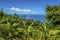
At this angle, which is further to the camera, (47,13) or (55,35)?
(47,13)

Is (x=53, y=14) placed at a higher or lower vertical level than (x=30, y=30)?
higher

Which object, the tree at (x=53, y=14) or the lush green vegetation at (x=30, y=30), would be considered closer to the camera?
the lush green vegetation at (x=30, y=30)

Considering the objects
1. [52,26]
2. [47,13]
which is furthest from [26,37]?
[47,13]

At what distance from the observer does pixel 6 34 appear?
20172 millimetres

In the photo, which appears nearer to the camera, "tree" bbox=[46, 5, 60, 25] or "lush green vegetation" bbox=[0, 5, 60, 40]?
"lush green vegetation" bbox=[0, 5, 60, 40]

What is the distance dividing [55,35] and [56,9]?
31.6ft

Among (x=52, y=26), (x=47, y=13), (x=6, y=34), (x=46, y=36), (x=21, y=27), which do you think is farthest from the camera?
(x=47, y=13)

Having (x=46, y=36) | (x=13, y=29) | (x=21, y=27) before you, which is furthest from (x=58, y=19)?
(x=46, y=36)

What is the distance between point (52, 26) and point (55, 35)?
7.12m

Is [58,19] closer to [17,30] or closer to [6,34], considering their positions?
[17,30]

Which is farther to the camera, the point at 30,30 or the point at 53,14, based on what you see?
the point at 53,14

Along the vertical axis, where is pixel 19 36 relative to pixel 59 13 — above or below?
below

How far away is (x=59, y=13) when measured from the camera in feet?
89.5

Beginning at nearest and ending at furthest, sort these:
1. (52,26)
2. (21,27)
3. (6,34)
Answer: (6,34)
(21,27)
(52,26)
